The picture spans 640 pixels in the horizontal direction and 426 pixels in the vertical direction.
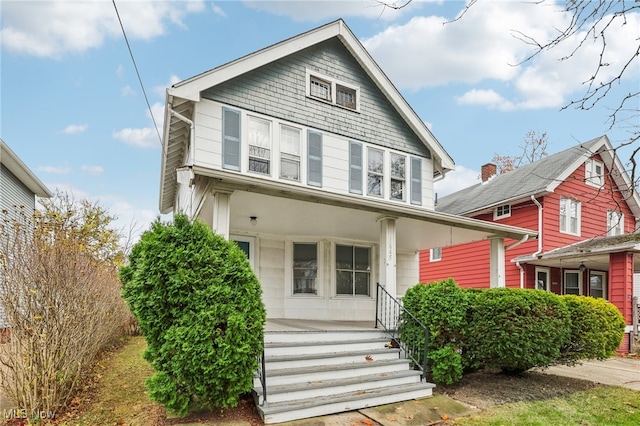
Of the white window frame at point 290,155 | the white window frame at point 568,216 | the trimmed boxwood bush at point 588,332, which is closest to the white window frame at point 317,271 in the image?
the white window frame at point 290,155

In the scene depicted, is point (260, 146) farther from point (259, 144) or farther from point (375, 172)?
point (375, 172)

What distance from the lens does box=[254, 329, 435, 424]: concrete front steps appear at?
491 cm

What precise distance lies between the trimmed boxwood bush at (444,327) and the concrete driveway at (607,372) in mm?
2218

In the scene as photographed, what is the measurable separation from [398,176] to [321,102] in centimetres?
296

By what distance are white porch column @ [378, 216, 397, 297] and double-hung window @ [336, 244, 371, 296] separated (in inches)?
101

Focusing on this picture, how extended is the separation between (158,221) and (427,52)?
16.7ft

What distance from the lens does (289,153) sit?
9586mm

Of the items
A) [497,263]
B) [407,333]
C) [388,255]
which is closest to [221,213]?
[388,255]

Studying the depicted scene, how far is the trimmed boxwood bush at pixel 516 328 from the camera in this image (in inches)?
233

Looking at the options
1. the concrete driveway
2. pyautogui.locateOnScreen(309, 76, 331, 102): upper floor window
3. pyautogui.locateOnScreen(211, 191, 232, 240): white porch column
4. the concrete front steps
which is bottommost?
the concrete driveway

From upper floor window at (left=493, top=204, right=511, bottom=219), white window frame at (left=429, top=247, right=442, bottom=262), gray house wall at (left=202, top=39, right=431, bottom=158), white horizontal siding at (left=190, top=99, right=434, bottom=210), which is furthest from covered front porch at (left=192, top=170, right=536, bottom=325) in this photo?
white window frame at (left=429, top=247, right=442, bottom=262)

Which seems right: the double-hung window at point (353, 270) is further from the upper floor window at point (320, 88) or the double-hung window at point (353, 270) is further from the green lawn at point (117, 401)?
the green lawn at point (117, 401)

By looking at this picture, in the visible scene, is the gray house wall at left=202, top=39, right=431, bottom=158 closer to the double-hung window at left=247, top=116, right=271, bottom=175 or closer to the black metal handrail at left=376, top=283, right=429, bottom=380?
the double-hung window at left=247, top=116, right=271, bottom=175

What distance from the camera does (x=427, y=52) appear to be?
6.72m
